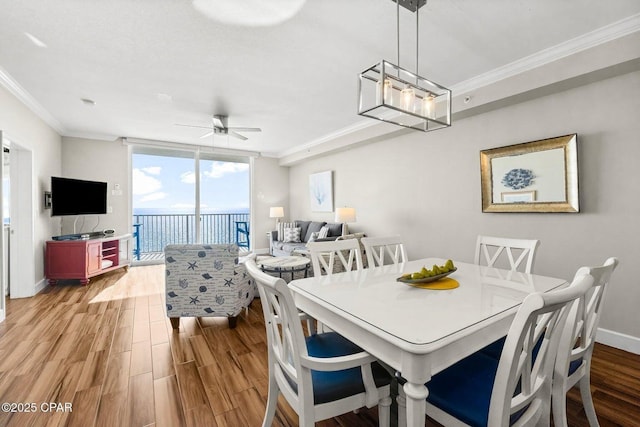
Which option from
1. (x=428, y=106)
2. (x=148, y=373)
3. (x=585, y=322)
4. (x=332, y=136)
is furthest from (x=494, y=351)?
(x=332, y=136)

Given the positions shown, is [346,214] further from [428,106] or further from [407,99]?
[407,99]

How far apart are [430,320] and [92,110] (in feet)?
16.4

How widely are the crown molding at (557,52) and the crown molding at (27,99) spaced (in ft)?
16.0

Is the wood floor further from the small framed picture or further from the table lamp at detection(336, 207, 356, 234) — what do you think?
the table lamp at detection(336, 207, 356, 234)

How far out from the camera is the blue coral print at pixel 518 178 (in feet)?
9.28

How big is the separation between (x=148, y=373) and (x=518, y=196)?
367 cm

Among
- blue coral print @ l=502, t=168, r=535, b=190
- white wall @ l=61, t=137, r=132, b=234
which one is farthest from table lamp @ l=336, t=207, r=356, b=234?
white wall @ l=61, t=137, r=132, b=234

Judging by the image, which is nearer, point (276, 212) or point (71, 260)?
point (71, 260)

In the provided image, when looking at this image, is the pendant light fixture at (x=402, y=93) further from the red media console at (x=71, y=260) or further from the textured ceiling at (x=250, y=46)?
the red media console at (x=71, y=260)

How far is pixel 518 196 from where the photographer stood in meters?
2.92

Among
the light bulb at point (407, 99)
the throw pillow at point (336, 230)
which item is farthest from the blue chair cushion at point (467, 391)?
the throw pillow at point (336, 230)

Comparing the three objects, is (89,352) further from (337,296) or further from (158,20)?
(158,20)

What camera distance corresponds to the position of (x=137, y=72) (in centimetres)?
288

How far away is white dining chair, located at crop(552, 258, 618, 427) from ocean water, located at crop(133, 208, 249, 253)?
256 inches
